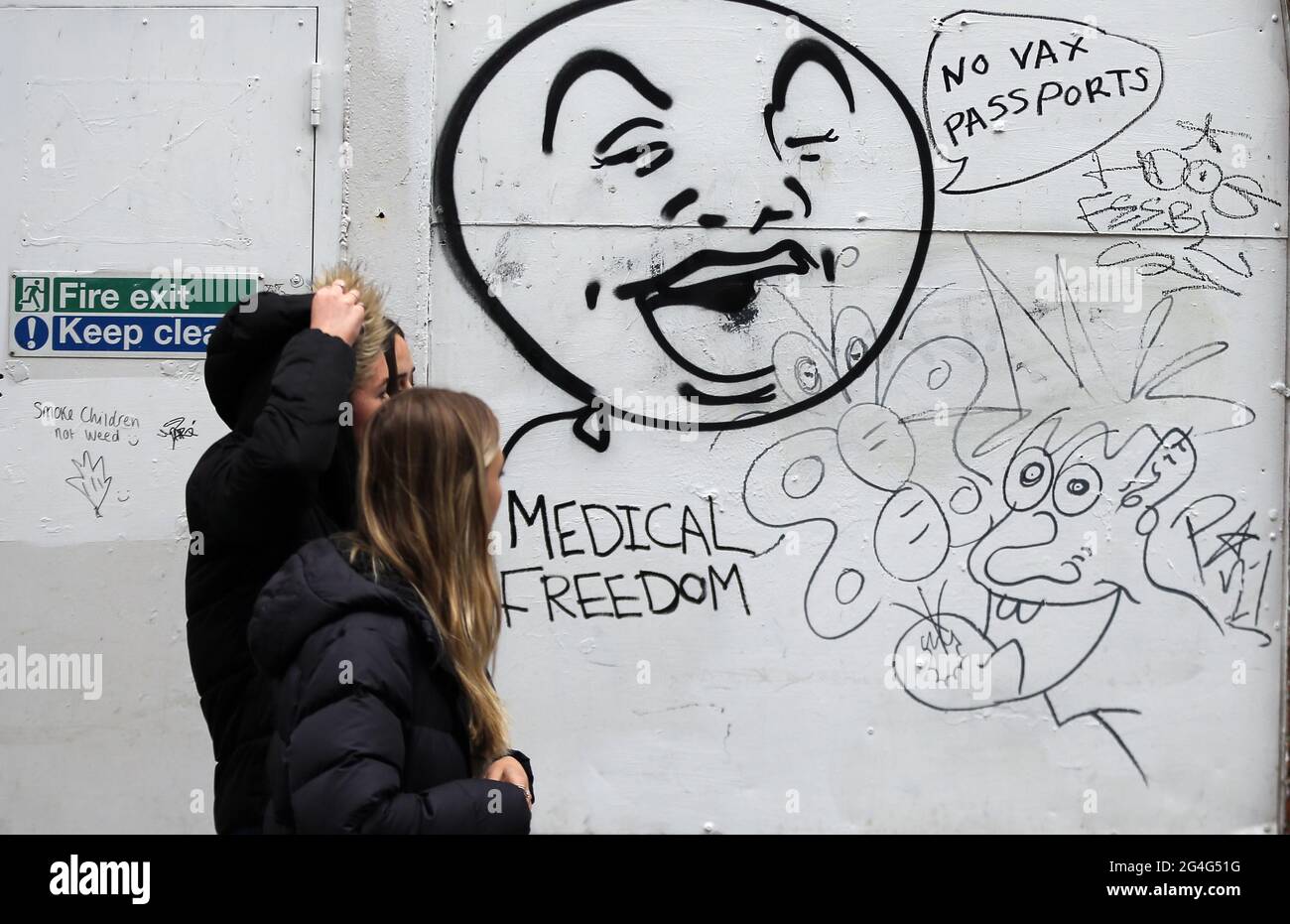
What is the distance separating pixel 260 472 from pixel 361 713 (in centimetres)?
53

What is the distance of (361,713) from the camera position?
1.64m

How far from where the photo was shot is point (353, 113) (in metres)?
3.49

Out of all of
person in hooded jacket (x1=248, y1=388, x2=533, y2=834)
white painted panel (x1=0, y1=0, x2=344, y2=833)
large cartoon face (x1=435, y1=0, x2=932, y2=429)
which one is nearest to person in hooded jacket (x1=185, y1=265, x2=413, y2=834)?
person in hooded jacket (x1=248, y1=388, x2=533, y2=834)

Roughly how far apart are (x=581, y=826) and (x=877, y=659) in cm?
103

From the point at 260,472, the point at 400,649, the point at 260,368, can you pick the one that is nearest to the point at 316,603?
the point at 400,649

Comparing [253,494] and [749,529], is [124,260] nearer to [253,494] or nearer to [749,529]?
[253,494]

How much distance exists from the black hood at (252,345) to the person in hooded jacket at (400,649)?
447 millimetres

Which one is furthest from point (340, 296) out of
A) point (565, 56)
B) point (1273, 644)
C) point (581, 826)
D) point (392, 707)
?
point (1273, 644)

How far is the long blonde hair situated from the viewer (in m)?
1.80

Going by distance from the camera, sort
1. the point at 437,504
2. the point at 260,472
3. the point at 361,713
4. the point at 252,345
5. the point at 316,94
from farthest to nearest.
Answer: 1. the point at 316,94
2. the point at 252,345
3. the point at 260,472
4. the point at 437,504
5. the point at 361,713

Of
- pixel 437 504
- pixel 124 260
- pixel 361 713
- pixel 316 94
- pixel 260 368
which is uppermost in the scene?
pixel 316 94

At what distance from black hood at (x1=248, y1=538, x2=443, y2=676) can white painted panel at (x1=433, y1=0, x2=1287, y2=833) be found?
68.3 inches

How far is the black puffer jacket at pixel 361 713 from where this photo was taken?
1.62 meters

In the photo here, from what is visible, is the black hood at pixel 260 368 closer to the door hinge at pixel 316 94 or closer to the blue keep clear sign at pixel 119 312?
the blue keep clear sign at pixel 119 312
